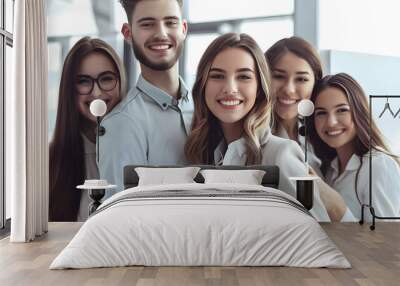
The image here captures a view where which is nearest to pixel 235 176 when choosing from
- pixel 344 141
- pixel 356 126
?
pixel 344 141

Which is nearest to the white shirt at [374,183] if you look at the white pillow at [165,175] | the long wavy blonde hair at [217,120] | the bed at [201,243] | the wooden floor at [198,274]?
the long wavy blonde hair at [217,120]

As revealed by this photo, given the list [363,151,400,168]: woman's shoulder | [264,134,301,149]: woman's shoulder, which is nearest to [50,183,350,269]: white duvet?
[264,134,301,149]: woman's shoulder

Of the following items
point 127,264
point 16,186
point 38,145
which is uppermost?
point 38,145

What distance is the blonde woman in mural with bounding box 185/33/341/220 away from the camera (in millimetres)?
6715

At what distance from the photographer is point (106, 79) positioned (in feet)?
22.5

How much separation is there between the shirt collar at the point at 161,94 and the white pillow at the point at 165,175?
843mm

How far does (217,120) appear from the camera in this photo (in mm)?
6770

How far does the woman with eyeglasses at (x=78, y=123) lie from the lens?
683 cm

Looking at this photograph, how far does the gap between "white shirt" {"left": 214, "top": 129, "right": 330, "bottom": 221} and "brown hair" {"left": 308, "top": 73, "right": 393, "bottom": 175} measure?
0.85 feet

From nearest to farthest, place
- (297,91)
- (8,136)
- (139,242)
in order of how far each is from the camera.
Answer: (139,242)
(8,136)
(297,91)

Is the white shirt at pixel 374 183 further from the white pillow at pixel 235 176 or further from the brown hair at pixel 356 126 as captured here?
the white pillow at pixel 235 176

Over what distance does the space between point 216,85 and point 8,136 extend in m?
2.51

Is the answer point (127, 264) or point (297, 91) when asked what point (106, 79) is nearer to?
point (297, 91)

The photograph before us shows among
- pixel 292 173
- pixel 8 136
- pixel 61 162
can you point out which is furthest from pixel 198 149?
pixel 8 136
